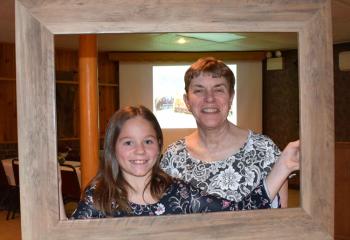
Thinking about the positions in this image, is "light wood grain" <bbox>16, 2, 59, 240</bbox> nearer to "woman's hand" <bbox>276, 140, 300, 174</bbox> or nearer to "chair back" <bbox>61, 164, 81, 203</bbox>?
"woman's hand" <bbox>276, 140, 300, 174</bbox>

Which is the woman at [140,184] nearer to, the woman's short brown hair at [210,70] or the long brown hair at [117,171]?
the long brown hair at [117,171]

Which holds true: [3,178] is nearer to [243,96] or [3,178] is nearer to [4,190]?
[4,190]

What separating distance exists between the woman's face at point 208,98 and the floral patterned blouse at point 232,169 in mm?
124

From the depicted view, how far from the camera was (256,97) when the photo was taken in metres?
1.73

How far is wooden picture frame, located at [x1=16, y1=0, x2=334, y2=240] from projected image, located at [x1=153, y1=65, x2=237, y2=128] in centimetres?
35

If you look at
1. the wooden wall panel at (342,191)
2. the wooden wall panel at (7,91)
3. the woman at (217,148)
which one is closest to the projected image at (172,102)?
the woman at (217,148)

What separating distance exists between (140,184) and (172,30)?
1.25 feet

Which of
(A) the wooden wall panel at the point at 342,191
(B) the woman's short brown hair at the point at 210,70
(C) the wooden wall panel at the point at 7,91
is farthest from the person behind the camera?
(C) the wooden wall panel at the point at 7,91

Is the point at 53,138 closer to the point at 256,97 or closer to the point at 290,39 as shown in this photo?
the point at 290,39

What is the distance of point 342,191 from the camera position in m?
2.76

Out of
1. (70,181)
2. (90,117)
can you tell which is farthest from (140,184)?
(70,181)

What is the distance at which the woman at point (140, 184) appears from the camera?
842 millimetres

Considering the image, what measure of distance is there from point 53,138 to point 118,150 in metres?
0.21

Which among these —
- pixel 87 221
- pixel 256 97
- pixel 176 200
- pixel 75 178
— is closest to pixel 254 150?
pixel 176 200
